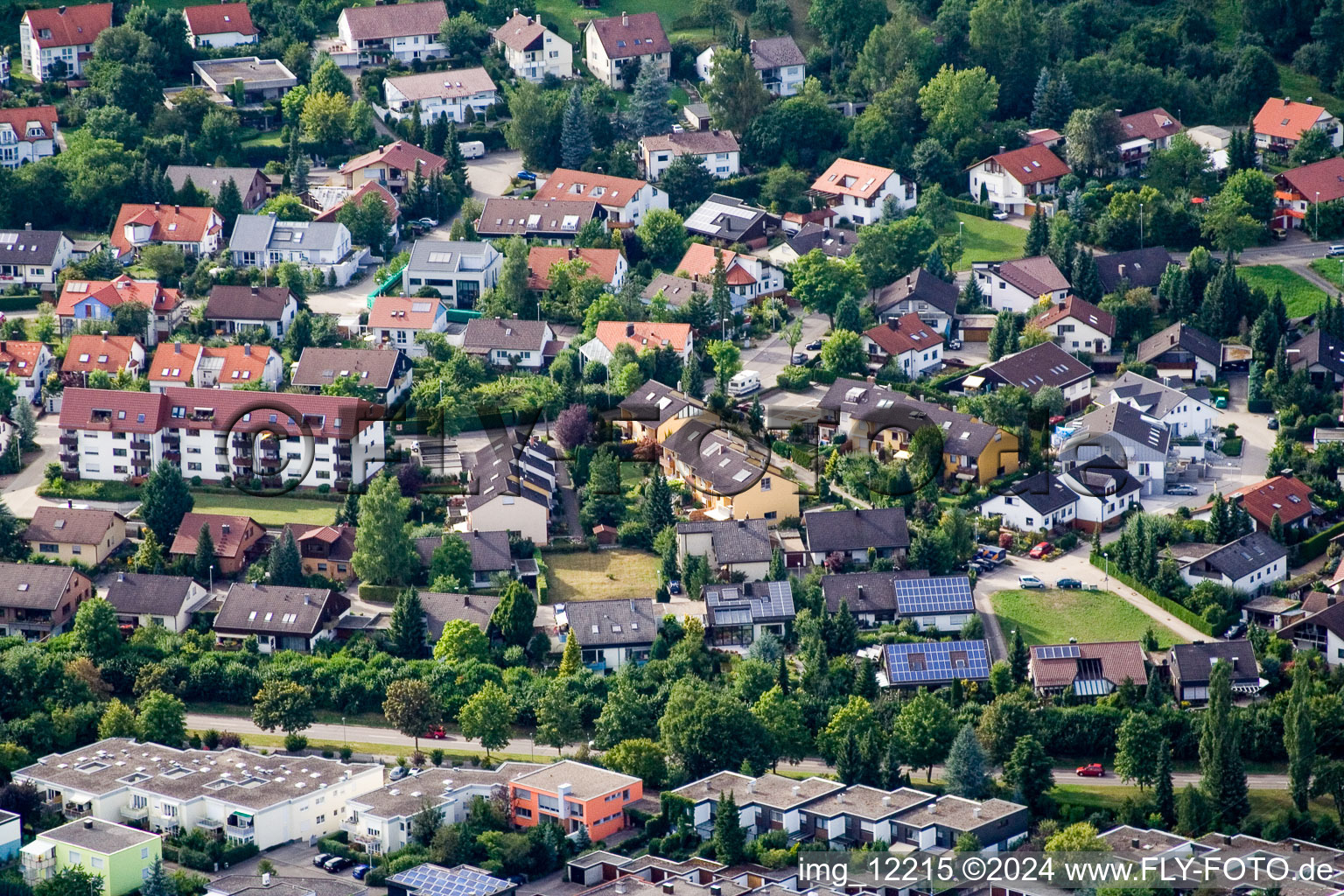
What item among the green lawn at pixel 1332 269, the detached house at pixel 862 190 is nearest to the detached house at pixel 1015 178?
the detached house at pixel 862 190

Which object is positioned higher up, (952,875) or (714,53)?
(714,53)

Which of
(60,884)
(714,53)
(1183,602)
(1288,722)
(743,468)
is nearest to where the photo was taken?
(60,884)

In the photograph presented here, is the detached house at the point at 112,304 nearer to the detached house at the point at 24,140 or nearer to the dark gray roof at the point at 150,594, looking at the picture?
the detached house at the point at 24,140

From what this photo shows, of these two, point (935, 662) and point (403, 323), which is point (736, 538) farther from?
point (403, 323)

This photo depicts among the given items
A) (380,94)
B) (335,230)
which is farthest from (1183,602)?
(380,94)

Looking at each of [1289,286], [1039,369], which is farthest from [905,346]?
[1289,286]

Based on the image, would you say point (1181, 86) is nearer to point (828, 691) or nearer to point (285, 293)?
point (285, 293)

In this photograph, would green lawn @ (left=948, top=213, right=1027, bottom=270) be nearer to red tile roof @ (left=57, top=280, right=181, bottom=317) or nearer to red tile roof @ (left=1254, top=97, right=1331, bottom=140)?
red tile roof @ (left=1254, top=97, right=1331, bottom=140)
